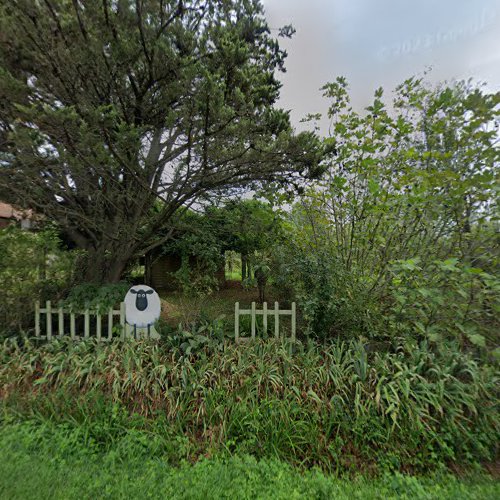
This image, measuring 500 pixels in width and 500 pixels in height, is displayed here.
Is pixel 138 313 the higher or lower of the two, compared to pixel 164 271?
lower

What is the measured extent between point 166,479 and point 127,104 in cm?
469

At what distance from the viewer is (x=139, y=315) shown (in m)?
3.59

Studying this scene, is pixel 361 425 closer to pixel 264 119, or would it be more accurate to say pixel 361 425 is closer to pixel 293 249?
pixel 293 249

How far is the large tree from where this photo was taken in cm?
297

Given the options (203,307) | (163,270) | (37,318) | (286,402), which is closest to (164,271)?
(163,270)

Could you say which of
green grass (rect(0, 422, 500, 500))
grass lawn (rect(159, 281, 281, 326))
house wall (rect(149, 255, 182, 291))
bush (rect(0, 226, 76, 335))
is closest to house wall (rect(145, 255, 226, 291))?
house wall (rect(149, 255, 182, 291))

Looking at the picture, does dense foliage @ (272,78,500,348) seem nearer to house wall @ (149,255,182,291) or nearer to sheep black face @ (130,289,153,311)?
sheep black face @ (130,289,153,311)

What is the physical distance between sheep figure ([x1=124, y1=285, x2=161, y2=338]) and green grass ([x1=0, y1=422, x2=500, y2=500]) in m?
1.50

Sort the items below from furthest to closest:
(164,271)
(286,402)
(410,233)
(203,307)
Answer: (164,271), (203,307), (410,233), (286,402)

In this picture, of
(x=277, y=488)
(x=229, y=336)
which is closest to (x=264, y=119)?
(x=229, y=336)

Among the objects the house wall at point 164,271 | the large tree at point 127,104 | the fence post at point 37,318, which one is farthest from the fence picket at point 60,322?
the house wall at point 164,271

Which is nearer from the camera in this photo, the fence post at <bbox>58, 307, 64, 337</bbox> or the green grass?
the green grass

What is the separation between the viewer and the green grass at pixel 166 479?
1741 mm

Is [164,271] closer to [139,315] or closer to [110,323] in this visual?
[110,323]
